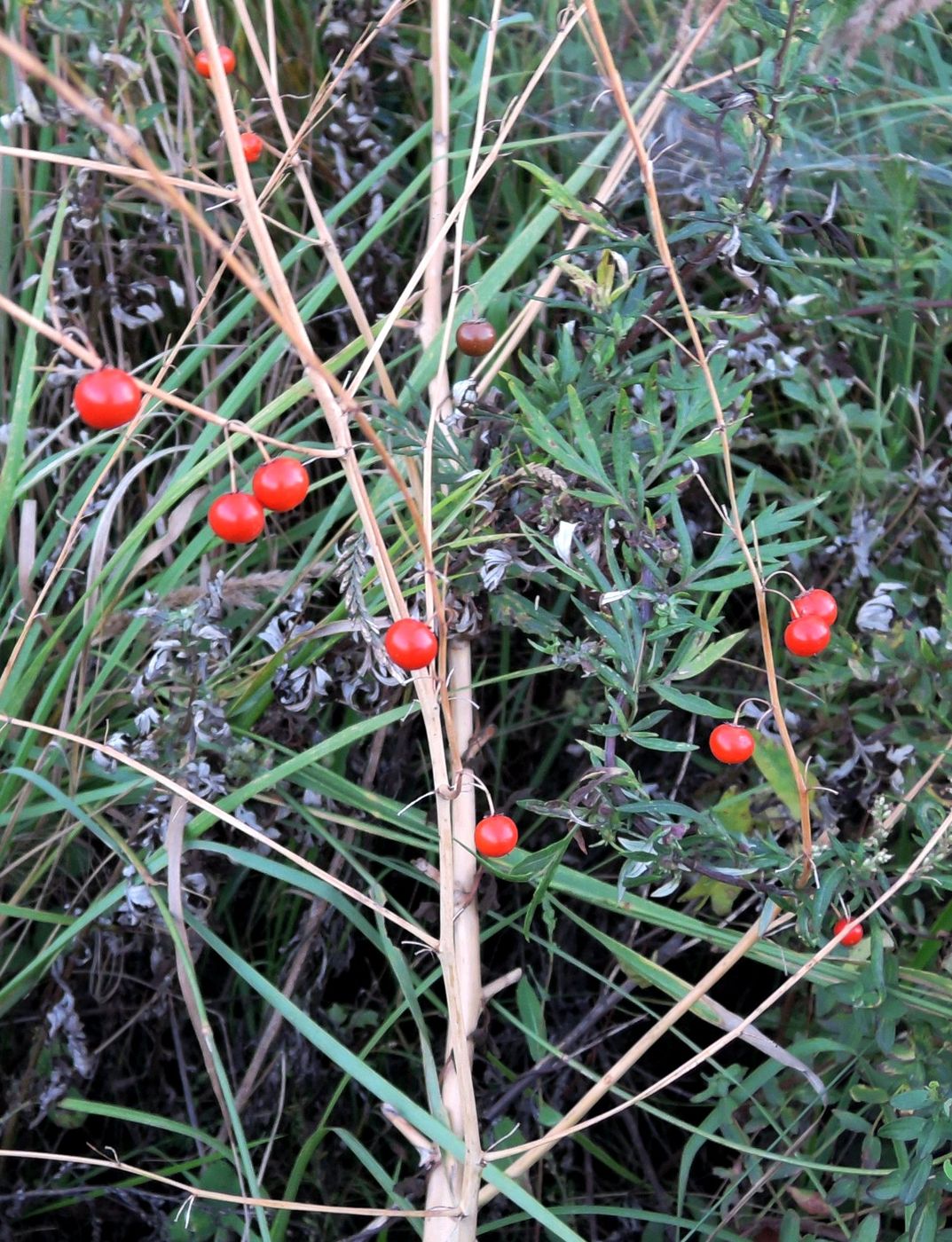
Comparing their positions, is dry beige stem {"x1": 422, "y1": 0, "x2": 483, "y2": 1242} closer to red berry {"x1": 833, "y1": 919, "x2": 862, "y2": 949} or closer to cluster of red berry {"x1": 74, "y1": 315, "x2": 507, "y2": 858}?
cluster of red berry {"x1": 74, "y1": 315, "x2": 507, "y2": 858}

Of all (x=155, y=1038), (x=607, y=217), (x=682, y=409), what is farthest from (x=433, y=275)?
(x=155, y=1038)

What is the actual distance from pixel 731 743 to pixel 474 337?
358 mm

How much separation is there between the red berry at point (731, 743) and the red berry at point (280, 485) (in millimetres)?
337

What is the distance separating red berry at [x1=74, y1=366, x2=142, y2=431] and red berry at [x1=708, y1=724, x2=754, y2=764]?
438 millimetres

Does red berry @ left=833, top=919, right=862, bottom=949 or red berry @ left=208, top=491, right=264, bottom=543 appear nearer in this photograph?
red berry @ left=208, top=491, right=264, bottom=543

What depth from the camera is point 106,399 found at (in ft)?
1.63

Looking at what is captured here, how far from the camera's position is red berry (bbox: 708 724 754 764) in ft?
2.44

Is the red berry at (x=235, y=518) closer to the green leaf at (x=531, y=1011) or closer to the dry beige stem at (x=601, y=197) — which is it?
the dry beige stem at (x=601, y=197)

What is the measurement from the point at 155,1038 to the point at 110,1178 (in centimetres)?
16

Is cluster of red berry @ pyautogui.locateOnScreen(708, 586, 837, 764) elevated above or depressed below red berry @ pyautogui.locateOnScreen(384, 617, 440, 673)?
below

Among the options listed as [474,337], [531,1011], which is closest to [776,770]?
[531,1011]

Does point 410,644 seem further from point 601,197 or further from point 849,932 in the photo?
point 601,197

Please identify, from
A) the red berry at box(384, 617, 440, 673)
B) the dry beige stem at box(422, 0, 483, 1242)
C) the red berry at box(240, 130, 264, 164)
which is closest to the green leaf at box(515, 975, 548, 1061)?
the dry beige stem at box(422, 0, 483, 1242)

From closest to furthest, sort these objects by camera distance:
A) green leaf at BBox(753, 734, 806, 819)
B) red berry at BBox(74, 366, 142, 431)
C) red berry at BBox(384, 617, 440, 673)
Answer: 1. red berry at BBox(74, 366, 142, 431)
2. red berry at BBox(384, 617, 440, 673)
3. green leaf at BBox(753, 734, 806, 819)
